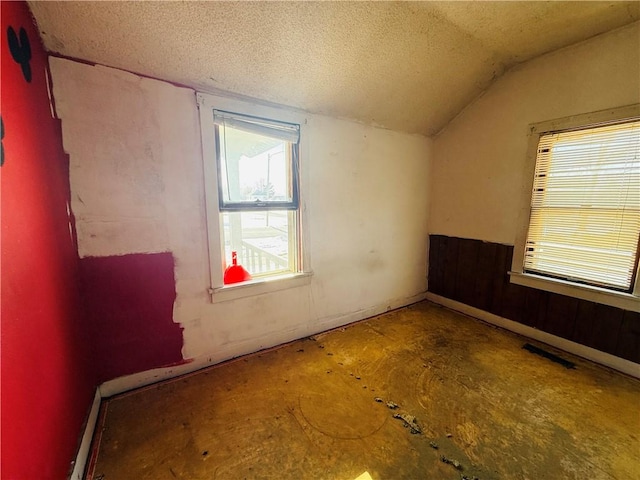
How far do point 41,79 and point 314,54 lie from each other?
1.56m

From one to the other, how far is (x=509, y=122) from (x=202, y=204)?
9.65 ft

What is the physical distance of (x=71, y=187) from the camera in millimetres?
1555

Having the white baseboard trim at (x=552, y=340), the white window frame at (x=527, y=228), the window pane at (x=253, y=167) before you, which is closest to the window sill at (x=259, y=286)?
the window pane at (x=253, y=167)

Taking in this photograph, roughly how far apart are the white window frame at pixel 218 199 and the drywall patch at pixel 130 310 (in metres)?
0.32

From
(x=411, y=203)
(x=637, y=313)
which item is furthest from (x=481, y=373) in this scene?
(x=411, y=203)

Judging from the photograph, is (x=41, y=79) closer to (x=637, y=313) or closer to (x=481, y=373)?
(x=481, y=373)

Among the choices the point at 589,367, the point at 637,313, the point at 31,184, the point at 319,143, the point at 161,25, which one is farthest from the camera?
the point at 319,143

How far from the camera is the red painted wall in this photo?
0.89 meters

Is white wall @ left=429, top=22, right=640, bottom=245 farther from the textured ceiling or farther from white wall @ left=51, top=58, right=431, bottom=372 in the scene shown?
white wall @ left=51, top=58, right=431, bottom=372

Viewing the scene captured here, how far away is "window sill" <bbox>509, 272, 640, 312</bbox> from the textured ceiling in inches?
78.6

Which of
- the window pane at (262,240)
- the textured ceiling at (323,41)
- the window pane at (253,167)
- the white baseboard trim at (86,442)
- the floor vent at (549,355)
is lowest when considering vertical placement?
the floor vent at (549,355)

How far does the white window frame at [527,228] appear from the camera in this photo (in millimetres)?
2006

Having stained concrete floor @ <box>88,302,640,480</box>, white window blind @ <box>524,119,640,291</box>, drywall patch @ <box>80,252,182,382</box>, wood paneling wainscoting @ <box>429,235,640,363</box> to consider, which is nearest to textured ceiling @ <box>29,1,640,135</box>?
white window blind @ <box>524,119,640,291</box>

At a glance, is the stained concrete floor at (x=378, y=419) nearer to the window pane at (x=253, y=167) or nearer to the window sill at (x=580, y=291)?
the window sill at (x=580, y=291)
